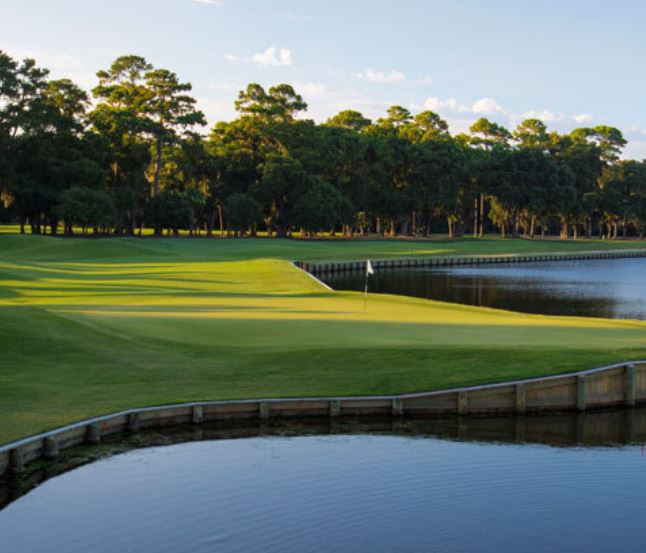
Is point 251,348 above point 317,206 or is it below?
below

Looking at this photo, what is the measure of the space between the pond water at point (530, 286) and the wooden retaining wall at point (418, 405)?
27.9 metres

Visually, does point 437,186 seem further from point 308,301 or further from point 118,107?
point 308,301

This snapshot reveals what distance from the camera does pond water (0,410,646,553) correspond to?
45.4 ft

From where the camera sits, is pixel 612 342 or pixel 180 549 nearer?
pixel 180 549

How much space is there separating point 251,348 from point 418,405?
Answer: 6314mm

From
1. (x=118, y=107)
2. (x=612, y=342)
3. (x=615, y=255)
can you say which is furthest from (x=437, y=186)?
(x=612, y=342)

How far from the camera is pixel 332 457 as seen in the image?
18.5m

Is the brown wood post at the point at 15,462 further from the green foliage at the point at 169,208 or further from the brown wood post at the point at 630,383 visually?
the green foliage at the point at 169,208

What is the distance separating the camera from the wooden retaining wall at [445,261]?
88.8 metres

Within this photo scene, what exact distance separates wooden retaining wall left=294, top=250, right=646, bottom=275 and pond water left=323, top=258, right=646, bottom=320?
2.78 meters

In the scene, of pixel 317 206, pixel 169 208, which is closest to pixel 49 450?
pixel 169 208

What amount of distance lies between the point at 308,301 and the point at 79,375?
70.5 feet

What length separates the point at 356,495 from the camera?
52.4 ft

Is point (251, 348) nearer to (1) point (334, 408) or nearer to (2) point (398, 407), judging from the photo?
(1) point (334, 408)
